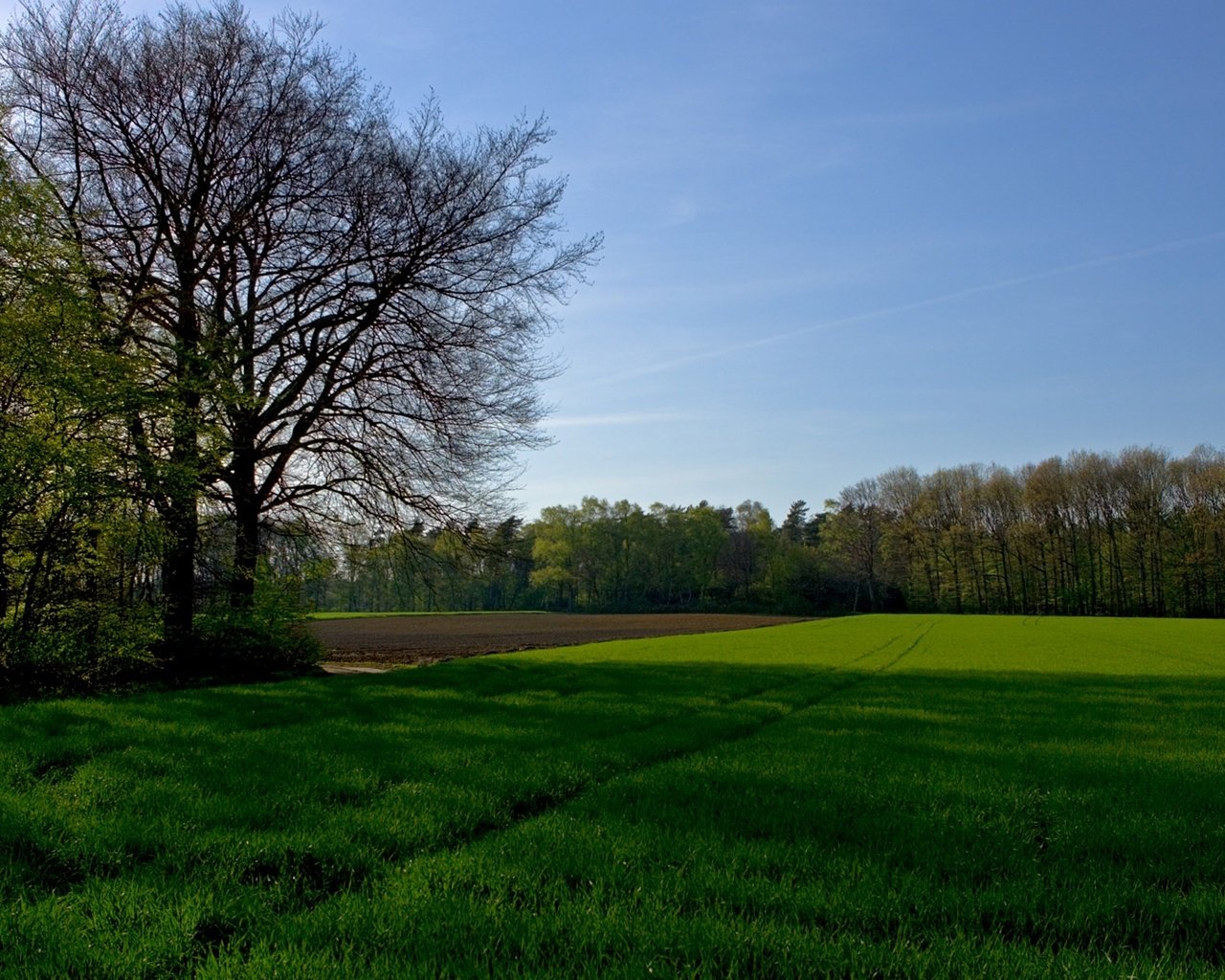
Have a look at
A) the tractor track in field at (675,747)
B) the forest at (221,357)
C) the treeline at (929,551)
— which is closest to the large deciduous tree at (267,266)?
the forest at (221,357)

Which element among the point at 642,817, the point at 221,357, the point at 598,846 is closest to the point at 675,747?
the point at 642,817

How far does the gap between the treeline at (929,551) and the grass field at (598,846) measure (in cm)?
5827

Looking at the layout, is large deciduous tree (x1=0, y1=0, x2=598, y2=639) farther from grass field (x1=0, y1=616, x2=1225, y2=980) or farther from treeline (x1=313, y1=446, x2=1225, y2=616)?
treeline (x1=313, y1=446, x2=1225, y2=616)

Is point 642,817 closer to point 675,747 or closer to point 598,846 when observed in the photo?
point 598,846

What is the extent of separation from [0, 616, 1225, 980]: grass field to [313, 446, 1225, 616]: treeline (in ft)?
191

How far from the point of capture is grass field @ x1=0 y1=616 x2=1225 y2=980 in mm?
3482

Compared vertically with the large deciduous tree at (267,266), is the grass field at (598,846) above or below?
below

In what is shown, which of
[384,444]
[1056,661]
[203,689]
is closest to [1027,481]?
[1056,661]

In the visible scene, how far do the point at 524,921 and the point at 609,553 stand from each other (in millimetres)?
114932

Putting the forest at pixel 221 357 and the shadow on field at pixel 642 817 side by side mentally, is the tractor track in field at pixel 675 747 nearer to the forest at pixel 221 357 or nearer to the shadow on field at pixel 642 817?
the shadow on field at pixel 642 817

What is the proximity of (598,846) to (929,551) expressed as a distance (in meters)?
105

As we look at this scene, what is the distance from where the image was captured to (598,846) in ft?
16.0

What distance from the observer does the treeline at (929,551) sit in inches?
3248

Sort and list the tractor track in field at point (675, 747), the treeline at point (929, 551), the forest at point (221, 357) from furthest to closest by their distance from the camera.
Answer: the treeline at point (929, 551) < the forest at point (221, 357) < the tractor track in field at point (675, 747)
